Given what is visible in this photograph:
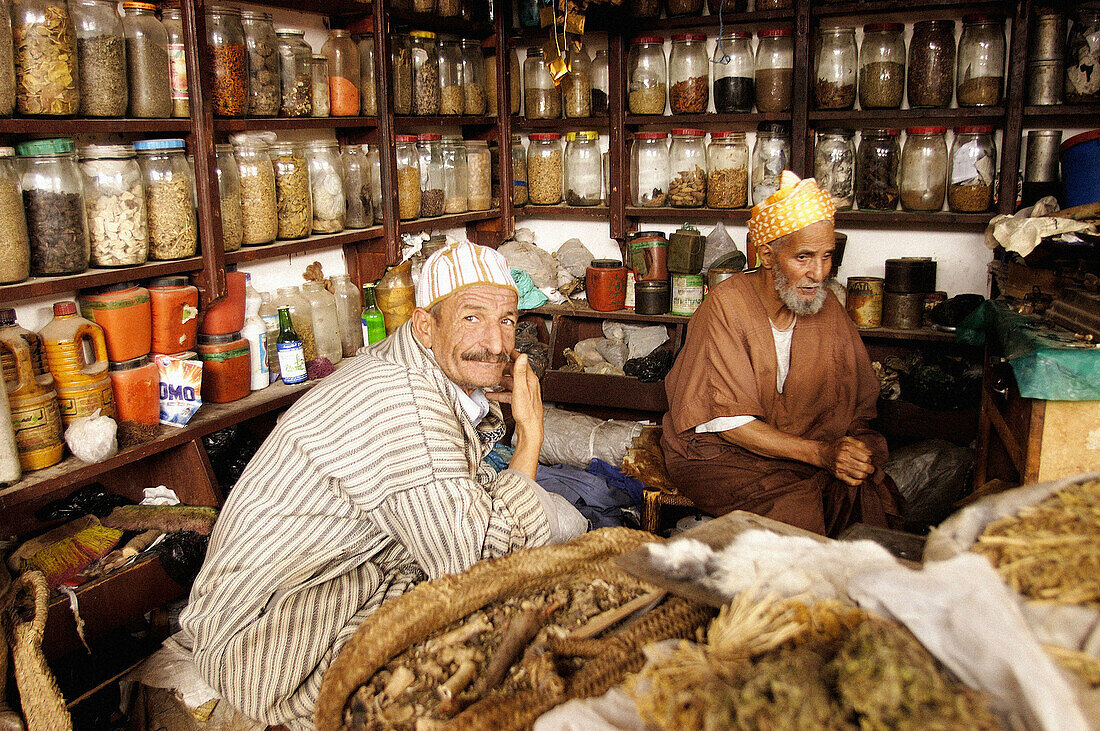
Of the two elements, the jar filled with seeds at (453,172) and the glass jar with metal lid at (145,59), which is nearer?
the glass jar with metal lid at (145,59)

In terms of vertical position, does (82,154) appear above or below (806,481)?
above

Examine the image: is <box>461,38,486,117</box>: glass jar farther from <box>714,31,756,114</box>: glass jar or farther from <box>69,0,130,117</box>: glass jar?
<box>69,0,130,117</box>: glass jar

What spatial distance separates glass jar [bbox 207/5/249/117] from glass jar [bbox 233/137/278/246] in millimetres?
137

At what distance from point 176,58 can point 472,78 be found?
1616 mm

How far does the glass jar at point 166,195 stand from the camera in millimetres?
2410

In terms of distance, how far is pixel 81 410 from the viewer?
2.21 meters

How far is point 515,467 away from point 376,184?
1.85 metres

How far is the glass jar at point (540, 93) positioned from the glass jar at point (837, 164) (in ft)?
4.37

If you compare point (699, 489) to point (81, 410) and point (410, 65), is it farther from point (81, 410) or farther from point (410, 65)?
point (410, 65)

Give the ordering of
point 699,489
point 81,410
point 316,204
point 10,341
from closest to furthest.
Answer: point 10,341, point 81,410, point 699,489, point 316,204

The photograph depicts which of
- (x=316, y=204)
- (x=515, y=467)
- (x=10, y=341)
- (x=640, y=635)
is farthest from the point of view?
(x=316, y=204)

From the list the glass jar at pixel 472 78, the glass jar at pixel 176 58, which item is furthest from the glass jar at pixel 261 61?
the glass jar at pixel 472 78

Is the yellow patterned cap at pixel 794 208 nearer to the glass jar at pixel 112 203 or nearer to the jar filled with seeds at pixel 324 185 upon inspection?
the jar filled with seeds at pixel 324 185

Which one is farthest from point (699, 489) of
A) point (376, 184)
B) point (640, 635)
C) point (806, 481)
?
point (376, 184)
